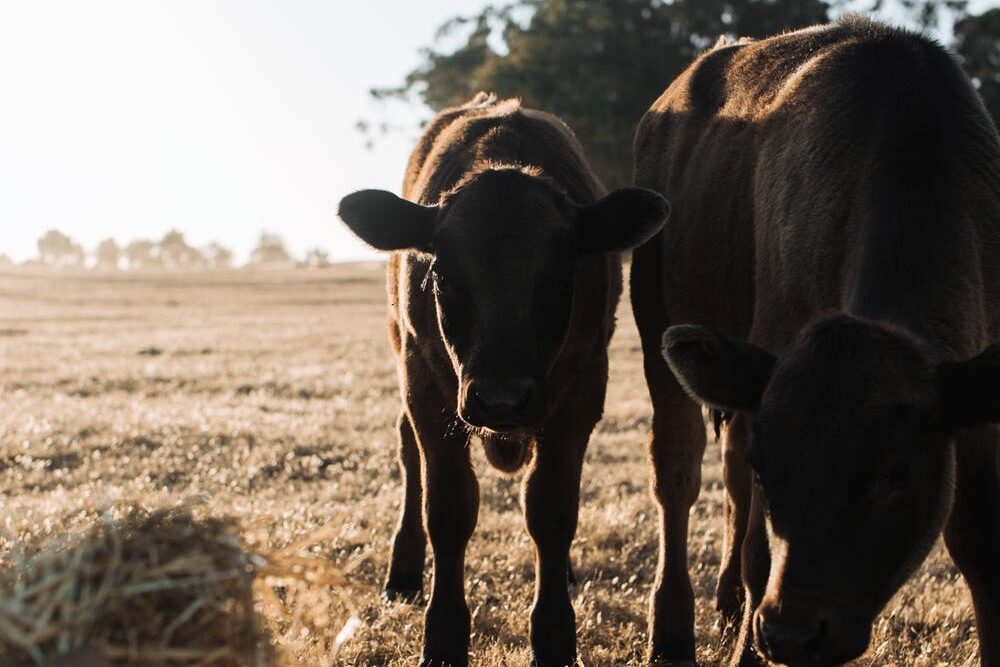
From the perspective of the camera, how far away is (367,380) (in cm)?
1661

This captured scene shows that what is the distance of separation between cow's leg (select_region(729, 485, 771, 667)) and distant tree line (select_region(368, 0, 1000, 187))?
1088 inches

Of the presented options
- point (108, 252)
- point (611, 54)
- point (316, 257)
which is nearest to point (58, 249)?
point (108, 252)

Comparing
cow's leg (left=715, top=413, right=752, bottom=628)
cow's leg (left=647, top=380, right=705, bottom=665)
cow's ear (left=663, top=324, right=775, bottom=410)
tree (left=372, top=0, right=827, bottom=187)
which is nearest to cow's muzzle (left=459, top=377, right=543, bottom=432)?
cow's ear (left=663, top=324, right=775, bottom=410)

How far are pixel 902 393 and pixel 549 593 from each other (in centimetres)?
245

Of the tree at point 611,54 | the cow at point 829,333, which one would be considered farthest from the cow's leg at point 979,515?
the tree at point 611,54

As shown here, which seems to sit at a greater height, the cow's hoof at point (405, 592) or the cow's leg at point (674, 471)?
the cow's leg at point (674, 471)

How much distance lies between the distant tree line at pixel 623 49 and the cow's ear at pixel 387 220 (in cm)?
2630

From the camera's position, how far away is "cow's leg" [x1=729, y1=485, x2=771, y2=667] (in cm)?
432

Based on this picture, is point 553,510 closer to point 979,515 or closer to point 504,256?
point 504,256

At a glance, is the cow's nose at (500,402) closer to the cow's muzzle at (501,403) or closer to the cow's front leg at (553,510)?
the cow's muzzle at (501,403)

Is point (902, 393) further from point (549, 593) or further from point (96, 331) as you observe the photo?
point (96, 331)

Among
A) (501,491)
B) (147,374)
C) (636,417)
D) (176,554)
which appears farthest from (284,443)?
(176,554)

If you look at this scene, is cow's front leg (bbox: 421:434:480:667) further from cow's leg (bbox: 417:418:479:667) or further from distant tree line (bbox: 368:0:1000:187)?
distant tree line (bbox: 368:0:1000:187)

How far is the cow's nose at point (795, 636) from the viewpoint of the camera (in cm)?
339
